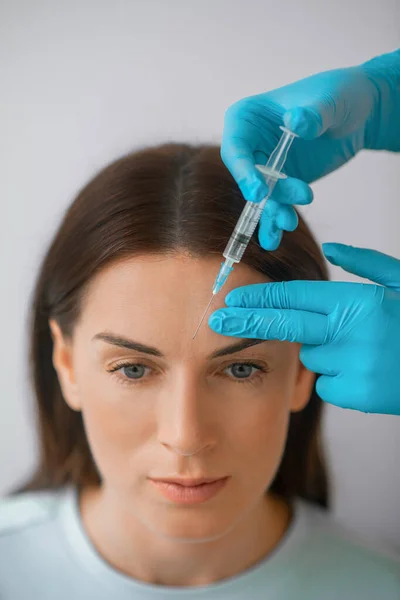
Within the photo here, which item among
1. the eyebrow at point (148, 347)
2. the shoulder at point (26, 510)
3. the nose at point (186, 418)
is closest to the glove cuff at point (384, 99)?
the eyebrow at point (148, 347)

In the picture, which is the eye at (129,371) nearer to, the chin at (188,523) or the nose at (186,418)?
the nose at (186,418)

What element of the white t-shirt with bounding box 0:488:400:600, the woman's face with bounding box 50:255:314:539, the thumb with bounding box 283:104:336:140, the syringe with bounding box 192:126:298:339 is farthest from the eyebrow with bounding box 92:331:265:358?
the white t-shirt with bounding box 0:488:400:600

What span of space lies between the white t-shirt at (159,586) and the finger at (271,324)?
0.62 m

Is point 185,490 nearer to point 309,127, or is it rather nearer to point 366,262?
point 366,262

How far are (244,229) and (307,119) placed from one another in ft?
0.70

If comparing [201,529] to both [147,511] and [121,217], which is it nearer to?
[147,511]

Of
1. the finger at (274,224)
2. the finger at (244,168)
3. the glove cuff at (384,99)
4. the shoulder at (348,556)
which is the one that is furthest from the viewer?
the shoulder at (348,556)

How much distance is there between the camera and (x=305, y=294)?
1131mm

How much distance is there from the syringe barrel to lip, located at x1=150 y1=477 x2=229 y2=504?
44 cm

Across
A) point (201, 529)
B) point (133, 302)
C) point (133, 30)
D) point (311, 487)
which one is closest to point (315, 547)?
point (311, 487)

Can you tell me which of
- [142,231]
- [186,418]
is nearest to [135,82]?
[142,231]

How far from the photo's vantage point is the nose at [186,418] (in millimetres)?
1103

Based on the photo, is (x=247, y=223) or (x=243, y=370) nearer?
(x=247, y=223)

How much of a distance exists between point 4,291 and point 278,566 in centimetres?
94
